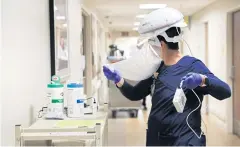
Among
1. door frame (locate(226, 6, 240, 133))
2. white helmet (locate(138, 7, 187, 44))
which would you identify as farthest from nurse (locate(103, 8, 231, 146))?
door frame (locate(226, 6, 240, 133))

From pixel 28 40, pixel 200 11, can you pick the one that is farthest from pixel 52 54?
pixel 200 11

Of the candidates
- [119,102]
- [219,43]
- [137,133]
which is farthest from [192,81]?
[119,102]

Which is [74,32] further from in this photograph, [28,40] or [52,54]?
[28,40]

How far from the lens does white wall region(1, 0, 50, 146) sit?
1897mm

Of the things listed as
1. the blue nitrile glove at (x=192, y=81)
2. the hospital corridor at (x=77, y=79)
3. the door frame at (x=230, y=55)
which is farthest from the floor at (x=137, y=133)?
the blue nitrile glove at (x=192, y=81)

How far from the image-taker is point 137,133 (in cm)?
598

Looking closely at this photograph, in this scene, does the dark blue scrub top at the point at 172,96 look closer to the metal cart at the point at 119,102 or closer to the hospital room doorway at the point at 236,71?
the hospital room doorway at the point at 236,71

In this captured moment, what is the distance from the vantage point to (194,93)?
180 cm

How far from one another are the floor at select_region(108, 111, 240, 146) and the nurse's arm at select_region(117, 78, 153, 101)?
3.06 metres

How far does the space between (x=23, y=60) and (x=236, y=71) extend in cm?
452

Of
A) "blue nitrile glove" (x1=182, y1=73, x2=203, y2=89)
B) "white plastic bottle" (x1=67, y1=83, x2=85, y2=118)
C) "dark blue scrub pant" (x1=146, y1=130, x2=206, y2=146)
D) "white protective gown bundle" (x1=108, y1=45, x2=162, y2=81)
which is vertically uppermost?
"white protective gown bundle" (x1=108, y1=45, x2=162, y2=81)

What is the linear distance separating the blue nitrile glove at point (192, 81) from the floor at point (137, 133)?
3.51 m

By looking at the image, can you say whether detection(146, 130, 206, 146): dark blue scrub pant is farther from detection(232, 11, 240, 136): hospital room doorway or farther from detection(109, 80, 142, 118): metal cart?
detection(109, 80, 142, 118): metal cart

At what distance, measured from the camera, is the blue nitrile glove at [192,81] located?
63.8 inches
